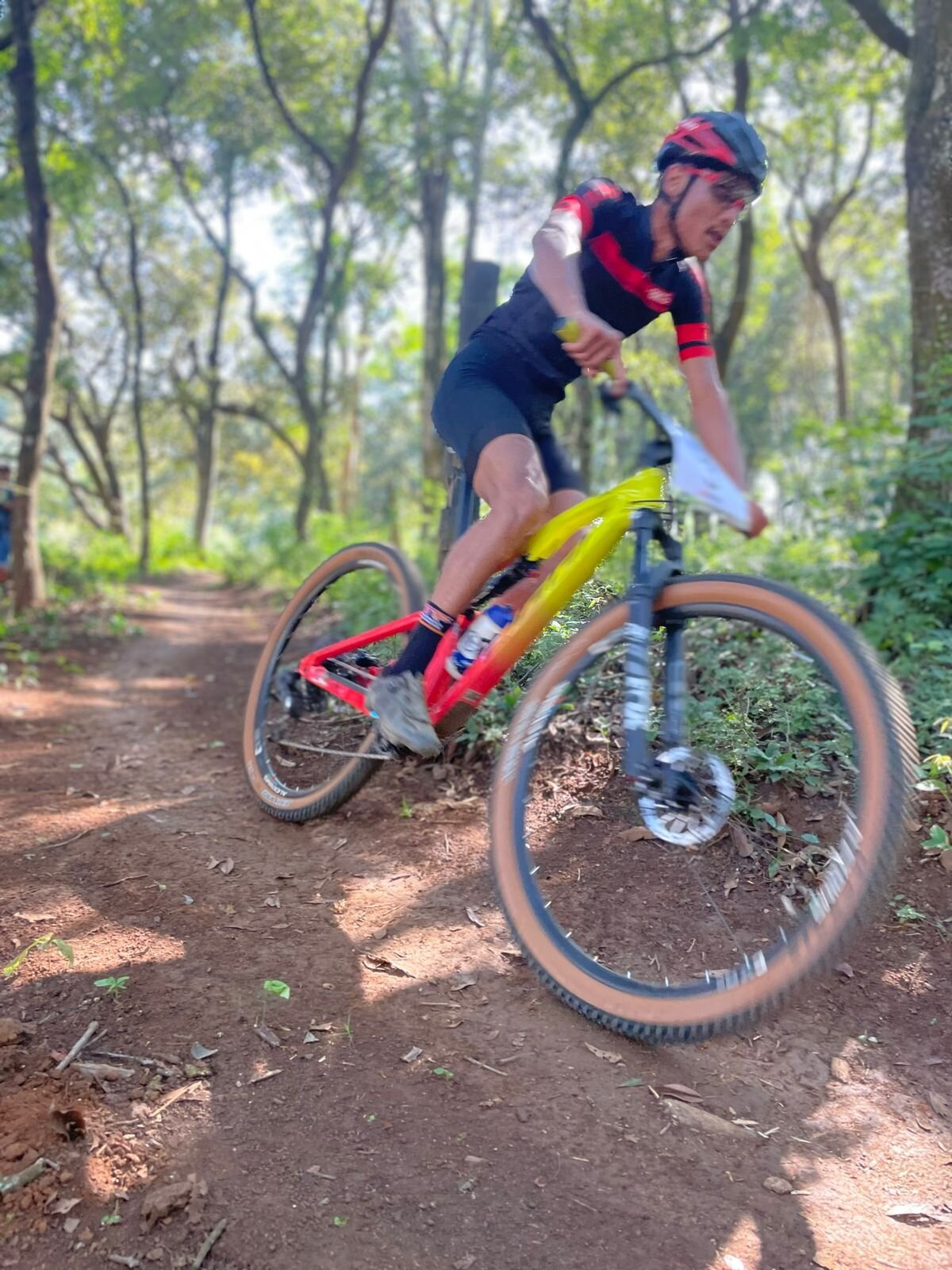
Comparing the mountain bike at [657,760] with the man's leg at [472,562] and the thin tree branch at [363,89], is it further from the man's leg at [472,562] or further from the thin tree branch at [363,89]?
the thin tree branch at [363,89]

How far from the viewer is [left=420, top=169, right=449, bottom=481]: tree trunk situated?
13531 millimetres

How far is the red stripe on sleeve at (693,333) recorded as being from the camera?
2.61 metres

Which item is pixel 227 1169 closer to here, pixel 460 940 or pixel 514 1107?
pixel 514 1107

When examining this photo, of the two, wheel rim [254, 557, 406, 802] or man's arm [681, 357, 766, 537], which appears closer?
man's arm [681, 357, 766, 537]

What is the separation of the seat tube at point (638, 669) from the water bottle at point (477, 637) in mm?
514

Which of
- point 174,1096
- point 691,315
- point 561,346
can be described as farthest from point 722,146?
point 174,1096

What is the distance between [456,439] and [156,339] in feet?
91.7

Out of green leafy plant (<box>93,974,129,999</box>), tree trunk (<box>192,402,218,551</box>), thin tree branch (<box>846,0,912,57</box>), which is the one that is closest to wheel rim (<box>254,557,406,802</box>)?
green leafy plant (<box>93,974,129,999</box>)

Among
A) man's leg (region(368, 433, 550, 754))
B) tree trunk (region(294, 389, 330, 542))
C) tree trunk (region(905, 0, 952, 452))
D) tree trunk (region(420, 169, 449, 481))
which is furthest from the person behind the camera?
tree trunk (region(294, 389, 330, 542))

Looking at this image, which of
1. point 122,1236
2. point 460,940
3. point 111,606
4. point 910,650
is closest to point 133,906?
point 460,940

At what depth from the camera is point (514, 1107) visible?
1.90m

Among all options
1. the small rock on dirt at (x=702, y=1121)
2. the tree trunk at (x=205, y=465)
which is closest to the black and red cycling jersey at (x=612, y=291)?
the small rock on dirt at (x=702, y=1121)

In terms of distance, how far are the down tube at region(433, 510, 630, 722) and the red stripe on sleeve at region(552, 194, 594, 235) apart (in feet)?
2.70

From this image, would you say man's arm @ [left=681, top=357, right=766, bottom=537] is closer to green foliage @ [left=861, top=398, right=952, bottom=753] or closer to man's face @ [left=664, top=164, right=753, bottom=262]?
man's face @ [left=664, top=164, right=753, bottom=262]
